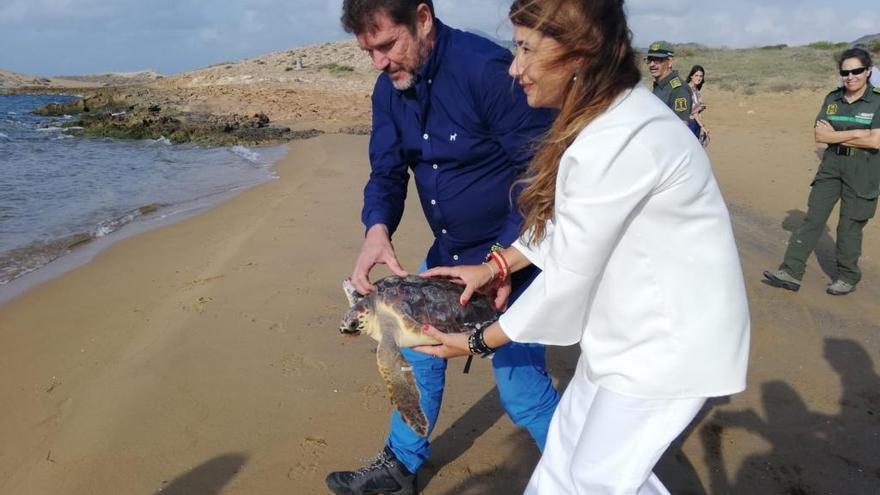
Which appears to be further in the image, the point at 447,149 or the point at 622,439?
the point at 447,149

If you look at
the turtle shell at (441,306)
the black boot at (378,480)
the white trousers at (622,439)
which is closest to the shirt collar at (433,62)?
the turtle shell at (441,306)

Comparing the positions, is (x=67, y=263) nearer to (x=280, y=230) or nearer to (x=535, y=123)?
(x=280, y=230)

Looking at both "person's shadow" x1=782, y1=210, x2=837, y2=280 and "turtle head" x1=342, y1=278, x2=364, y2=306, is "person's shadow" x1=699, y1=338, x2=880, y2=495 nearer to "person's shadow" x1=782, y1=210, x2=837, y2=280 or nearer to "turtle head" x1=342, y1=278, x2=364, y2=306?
"turtle head" x1=342, y1=278, x2=364, y2=306

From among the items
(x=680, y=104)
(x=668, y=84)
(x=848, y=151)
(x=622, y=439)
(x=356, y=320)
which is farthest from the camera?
(x=668, y=84)

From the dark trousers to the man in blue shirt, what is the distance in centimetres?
367

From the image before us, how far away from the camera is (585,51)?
152 centimetres

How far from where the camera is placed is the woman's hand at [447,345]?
205 cm

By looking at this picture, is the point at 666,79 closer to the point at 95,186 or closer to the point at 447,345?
the point at 447,345

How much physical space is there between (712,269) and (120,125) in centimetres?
2292

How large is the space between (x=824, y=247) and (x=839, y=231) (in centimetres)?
140

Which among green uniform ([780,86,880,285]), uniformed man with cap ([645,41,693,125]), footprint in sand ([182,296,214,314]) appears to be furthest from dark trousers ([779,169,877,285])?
footprint in sand ([182,296,214,314])

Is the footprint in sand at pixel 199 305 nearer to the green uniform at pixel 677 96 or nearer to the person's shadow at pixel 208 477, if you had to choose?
the person's shadow at pixel 208 477

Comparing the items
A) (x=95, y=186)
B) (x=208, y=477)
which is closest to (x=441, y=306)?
(x=208, y=477)

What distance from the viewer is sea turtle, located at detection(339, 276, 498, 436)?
8.04 ft
